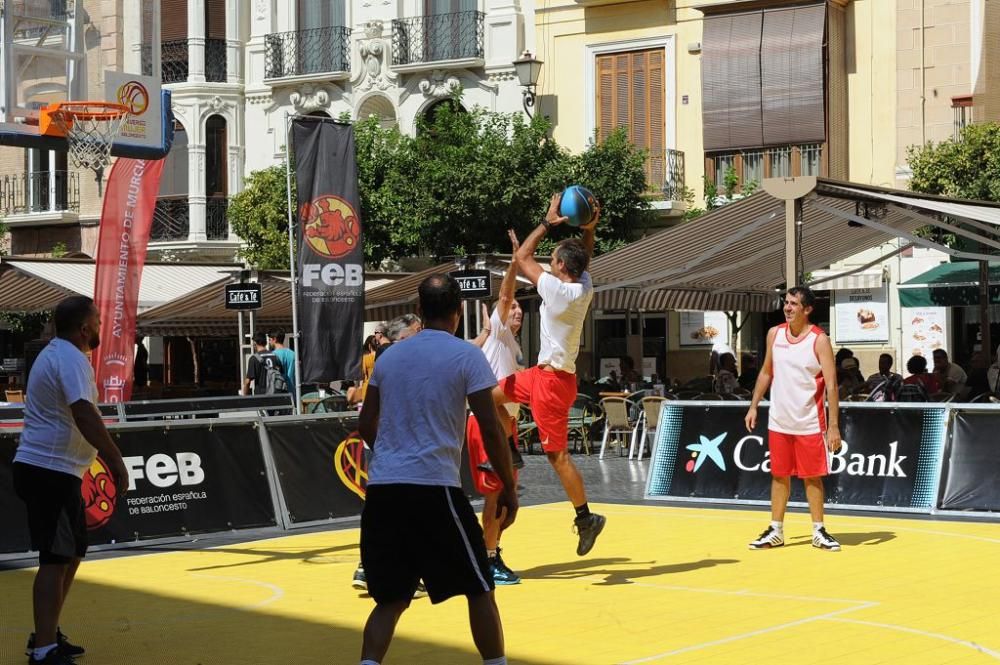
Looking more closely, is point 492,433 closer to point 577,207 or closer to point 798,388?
point 577,207

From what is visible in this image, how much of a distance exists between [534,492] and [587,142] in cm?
1863

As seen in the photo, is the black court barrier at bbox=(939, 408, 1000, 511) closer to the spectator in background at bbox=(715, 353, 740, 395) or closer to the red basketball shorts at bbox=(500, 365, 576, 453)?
the red basketball shorts at bbox=(500, 365, 576, 453)

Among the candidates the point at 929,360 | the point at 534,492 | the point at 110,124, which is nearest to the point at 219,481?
the point at 110,124

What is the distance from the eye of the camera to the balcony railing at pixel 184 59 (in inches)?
1537

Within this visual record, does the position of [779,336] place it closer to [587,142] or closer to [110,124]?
[110,124]

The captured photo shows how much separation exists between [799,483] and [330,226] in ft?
19.2

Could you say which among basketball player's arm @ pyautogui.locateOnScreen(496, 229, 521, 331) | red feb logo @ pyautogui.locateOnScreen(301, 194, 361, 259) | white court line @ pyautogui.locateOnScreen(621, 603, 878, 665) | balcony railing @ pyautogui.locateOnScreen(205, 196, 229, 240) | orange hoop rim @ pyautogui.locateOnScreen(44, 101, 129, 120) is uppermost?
balcony railing @ pyautogui.locateOnScreen(205, 196, 229, 240)

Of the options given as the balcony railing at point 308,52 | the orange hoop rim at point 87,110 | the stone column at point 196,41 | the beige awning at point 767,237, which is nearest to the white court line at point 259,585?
the orange hoop rim at point 87,110

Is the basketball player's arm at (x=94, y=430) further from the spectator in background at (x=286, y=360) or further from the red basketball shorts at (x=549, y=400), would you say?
the spectator in background at (x=286, y=360)

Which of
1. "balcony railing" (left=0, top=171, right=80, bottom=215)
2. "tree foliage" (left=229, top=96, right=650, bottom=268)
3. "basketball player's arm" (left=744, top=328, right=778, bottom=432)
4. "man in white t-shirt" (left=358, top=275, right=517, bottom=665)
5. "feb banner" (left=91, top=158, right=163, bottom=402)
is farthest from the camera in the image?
"balcony railing" (left=0, top=171, right=80, bottom=215)

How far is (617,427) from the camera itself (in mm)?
21609

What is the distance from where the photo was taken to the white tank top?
11633 millimetres

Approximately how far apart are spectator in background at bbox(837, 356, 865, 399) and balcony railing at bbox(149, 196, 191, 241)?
2143 cm

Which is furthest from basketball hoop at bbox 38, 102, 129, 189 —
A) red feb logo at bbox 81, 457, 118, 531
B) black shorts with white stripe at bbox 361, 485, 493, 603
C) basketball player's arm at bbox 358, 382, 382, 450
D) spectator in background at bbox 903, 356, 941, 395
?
spectator in background at bbox 903, 356, 941, 395
